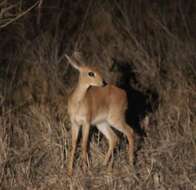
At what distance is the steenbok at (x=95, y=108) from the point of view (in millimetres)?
9289

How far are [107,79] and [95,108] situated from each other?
1220mm

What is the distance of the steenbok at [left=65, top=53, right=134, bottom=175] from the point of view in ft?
30.5

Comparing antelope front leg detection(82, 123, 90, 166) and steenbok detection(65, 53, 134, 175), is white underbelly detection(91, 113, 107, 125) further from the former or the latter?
antelope front leg detection(82, 123, 90, 166)

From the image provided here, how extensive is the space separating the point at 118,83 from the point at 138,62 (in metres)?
0.39

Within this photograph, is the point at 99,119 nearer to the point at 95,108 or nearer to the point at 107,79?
the point at 95,108

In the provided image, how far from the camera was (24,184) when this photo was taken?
8.60 meters

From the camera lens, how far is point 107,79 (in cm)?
1066

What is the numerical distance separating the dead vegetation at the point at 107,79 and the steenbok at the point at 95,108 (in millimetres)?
130

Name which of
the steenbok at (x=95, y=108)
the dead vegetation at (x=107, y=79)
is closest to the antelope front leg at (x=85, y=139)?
the steenbok at (x=95, y=108)

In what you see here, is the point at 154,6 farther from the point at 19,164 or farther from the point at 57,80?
the point at 19,164

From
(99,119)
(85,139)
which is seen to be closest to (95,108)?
(99,119)

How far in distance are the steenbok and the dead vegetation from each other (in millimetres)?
130

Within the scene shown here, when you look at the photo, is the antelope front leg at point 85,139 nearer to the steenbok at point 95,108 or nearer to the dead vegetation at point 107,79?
the steenbok at point 95,108

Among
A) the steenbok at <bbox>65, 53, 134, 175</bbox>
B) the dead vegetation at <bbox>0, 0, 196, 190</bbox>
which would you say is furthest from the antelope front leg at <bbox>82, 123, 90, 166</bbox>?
the dead vegetation at <bbox>0, 0, 196, 190</bbox>
